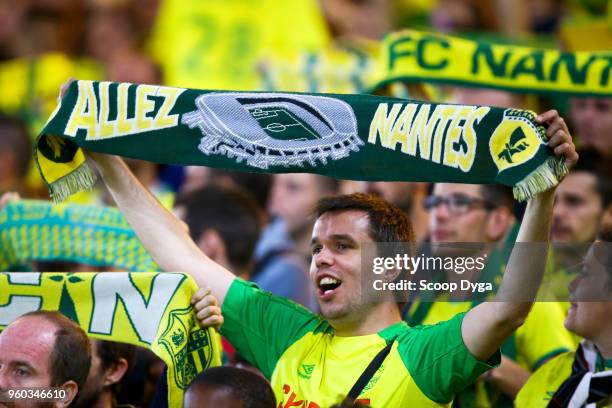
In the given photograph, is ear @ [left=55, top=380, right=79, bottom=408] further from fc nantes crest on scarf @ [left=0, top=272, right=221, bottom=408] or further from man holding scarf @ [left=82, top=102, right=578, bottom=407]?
man holding scarf @ [left=82, top=102, right=578, bottom=407]

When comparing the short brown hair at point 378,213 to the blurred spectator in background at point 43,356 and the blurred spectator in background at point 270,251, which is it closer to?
the blurred spectator in background at point 43,356

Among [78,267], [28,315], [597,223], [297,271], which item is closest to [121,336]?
[28,315]

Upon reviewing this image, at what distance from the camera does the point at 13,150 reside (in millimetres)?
9062

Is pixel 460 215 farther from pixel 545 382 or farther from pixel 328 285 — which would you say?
pixel 328 285

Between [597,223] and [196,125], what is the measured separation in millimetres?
2846

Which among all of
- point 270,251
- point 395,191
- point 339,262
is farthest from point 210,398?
point 270,251

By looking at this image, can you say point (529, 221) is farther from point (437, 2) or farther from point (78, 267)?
point (437, 2)

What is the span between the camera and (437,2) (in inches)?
387

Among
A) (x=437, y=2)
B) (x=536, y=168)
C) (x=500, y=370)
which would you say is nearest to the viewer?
(x=536, y=168)

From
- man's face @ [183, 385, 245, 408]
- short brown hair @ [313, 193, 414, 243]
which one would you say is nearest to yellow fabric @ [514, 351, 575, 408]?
short brown hair @ [313, 193, 414, 243]

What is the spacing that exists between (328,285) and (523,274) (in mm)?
807

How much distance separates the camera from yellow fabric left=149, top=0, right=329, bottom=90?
994cm

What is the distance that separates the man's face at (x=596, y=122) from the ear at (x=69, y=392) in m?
3.94

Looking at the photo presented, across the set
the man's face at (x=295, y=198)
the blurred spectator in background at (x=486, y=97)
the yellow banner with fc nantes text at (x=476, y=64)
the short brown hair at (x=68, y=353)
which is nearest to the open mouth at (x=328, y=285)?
the short brown hair at (x=68, y=353)
